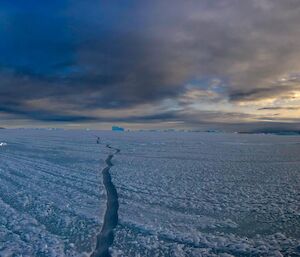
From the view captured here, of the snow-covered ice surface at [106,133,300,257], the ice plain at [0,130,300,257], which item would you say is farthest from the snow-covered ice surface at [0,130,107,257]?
the snow-covered ice surface at [106,133,300,257]

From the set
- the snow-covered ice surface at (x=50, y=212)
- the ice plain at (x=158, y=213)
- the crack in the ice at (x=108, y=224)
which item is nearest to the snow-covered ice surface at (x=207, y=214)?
the ice plain at (x=158, y=213)

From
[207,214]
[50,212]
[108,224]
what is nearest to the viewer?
[108,224]

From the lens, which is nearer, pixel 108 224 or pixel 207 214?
pixel 108 224

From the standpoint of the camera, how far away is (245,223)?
17.5 feet

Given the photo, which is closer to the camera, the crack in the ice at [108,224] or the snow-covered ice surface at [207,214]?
the crack in the ice at [108,224]

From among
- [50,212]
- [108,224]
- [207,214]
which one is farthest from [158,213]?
[50,212]

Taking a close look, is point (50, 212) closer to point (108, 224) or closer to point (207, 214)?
point (108, 224)

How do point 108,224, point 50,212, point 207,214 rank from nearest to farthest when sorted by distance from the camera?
1. point 108,224
2. point 207,214
3. point 50,212

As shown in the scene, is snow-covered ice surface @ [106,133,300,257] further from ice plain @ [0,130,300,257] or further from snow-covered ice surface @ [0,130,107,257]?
snow-covered ice surface @ [0,130,107,257]

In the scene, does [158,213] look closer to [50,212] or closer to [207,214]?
[207,214]

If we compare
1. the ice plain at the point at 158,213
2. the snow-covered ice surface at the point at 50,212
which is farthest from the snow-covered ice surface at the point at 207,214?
the snow-covered ice surface at the point at 50,212

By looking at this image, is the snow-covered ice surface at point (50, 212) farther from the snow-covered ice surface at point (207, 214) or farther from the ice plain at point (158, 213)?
the snow-covered ice surface at point (207, 214)

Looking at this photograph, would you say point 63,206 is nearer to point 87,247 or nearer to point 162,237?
point 87,247

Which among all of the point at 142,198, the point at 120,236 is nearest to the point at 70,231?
the point at 120,236
